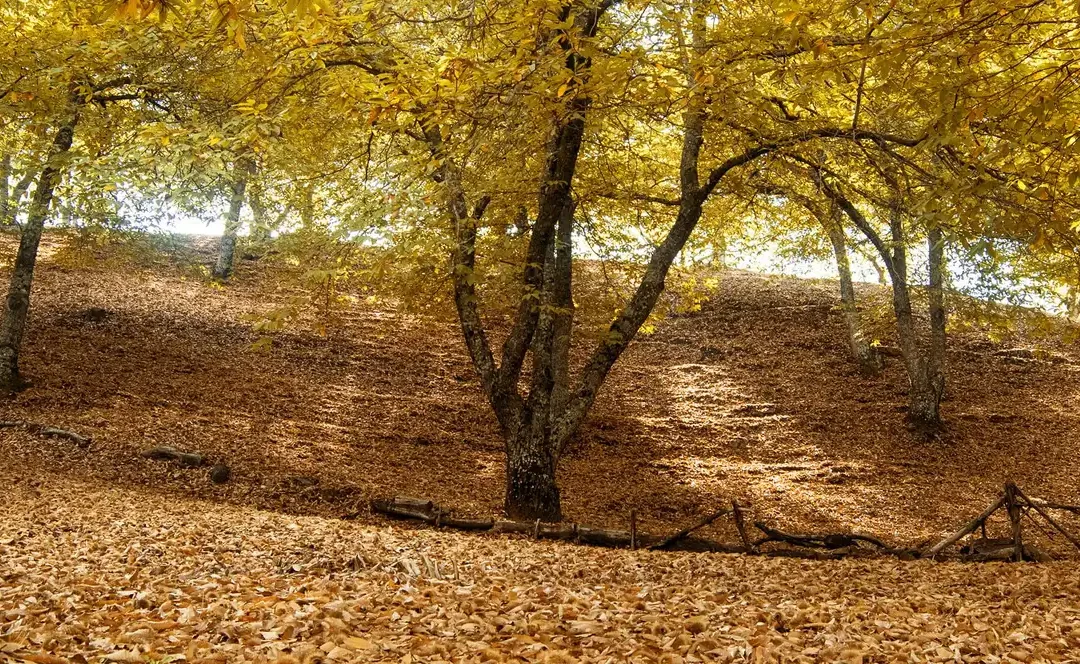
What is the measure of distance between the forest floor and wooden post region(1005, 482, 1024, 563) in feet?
1.81

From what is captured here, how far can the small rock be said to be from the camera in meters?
9.70

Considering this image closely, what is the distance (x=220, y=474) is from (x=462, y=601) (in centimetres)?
594

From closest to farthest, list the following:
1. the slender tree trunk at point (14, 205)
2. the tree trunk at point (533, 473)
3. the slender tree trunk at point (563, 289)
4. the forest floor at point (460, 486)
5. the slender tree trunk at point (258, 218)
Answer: the forest floor at point (460, 486) → the tree trunk at point (533, 473) → the slender tree trunk at point (563, 289) → the slender tree trunk at point (14, 205) → the slender tree trunk at point (258, 218)

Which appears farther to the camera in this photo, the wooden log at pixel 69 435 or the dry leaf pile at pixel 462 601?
the wooden log at pixel 69 435

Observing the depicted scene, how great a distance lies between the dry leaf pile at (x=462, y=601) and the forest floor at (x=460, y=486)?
0.09 feet

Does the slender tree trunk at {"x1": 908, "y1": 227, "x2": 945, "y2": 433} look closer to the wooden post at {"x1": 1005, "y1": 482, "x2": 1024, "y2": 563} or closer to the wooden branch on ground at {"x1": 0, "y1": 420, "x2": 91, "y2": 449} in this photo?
the wooden post at {"x1": 1005, "y1": 482, "x2": 1024, "y2": 563}

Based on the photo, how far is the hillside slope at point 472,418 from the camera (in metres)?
10.5

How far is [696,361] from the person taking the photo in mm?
18062

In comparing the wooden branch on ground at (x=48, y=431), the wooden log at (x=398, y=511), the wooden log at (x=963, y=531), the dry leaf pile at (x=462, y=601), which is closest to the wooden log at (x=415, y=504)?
the wooden log at (x=398, y=511)

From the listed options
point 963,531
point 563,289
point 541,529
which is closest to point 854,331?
point 563,289

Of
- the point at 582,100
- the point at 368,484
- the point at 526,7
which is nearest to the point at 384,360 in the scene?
the point at 368,484

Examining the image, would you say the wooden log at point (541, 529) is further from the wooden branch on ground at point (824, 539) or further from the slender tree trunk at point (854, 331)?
the slender tree trunk at point (854, 331)

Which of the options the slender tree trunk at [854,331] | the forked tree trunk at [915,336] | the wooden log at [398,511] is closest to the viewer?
the wooden log at [398,511]

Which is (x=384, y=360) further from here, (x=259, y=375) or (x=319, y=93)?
(x=319, y=93)
